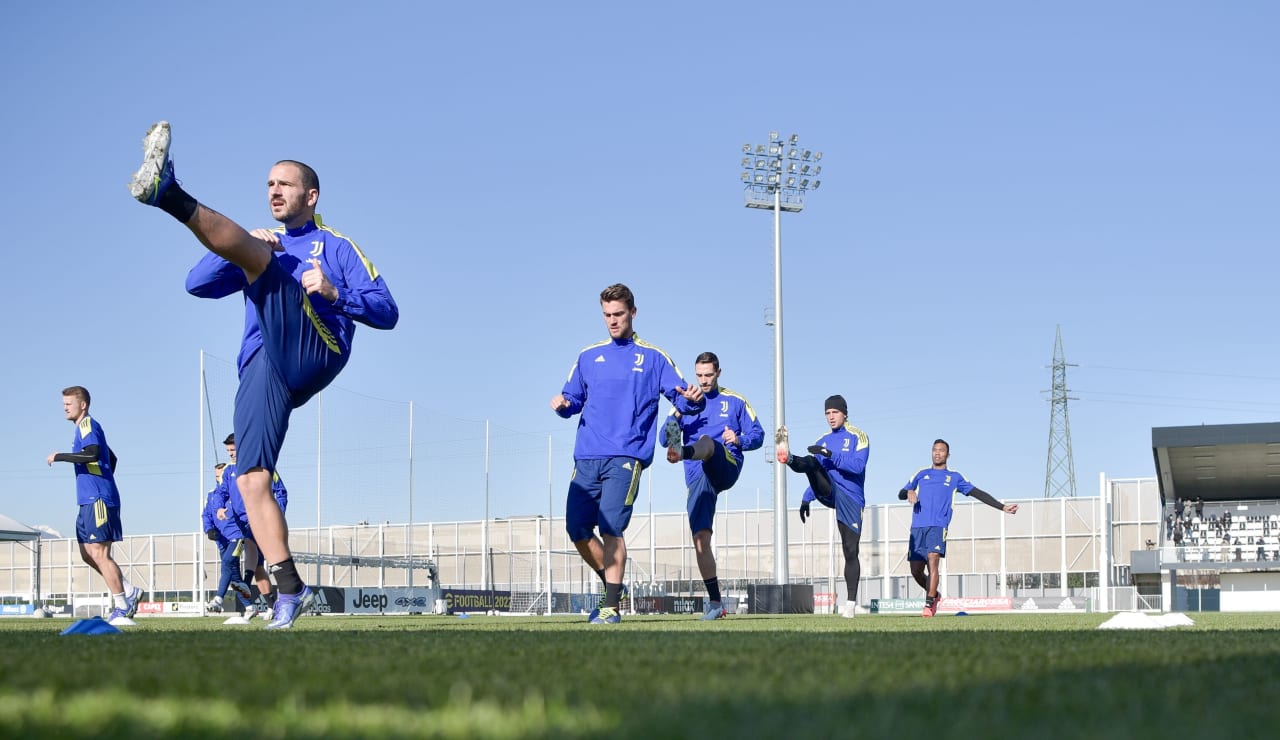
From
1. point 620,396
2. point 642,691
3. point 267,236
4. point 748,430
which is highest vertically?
point 267,236

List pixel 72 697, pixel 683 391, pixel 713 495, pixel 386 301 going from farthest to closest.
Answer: pixel 713 495
pixel 683 391
pixel 386 301
pixel 72 697

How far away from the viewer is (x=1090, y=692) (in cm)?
229

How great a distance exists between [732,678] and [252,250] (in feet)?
11.2

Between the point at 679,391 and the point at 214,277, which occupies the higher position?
the point at 214,277

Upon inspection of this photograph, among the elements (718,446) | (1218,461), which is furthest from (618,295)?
(1218,461)

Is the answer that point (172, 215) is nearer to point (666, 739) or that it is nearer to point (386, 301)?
point (386, 301)

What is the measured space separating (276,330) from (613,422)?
137 inches

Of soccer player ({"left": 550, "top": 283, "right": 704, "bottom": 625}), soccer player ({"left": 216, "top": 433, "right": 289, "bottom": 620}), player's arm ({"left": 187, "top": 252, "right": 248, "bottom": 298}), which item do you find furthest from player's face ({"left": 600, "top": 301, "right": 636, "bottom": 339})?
soccer player ({"left": 216, "top": 433, "right": 289, "bottom": 620})

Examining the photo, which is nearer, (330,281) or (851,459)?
(330,281)

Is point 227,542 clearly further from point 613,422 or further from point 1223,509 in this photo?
point 1223,509

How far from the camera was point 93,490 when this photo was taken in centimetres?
1012

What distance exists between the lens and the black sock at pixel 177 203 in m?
4.86

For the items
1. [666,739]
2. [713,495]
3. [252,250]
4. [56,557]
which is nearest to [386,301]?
[252,250]

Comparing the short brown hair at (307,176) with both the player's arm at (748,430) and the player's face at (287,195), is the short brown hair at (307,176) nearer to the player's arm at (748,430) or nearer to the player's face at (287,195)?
the player's face at (287,195)
